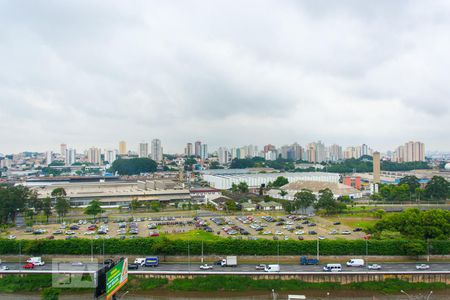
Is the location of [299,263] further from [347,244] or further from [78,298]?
[78,298]

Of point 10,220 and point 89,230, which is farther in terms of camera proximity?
point 10,220

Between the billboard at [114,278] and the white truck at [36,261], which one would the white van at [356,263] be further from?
the white truck at [36,261]

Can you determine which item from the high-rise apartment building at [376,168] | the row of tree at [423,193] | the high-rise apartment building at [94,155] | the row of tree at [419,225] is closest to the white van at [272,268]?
the row of tree at [419,225]

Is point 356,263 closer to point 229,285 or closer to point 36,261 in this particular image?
point 229,285

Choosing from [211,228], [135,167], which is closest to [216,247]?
[211,228]

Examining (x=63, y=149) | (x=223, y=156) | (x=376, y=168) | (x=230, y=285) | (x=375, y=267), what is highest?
(x=63, y=149)

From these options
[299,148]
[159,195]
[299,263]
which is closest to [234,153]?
[299,148]

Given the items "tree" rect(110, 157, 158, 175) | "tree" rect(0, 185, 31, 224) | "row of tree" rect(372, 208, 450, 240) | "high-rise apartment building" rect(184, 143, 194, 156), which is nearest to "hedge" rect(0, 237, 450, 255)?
"row of tree" rect(372, 208, 450, 240)
